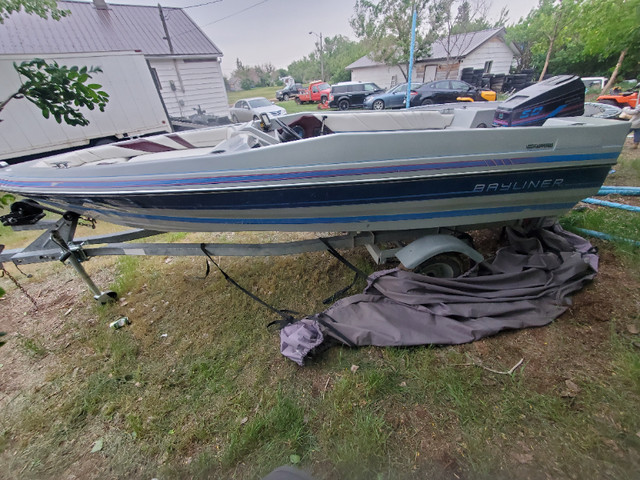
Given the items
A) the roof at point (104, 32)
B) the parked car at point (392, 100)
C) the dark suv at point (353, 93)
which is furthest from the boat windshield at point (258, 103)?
the parked car at point (392, 100)

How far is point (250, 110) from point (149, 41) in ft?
12.7

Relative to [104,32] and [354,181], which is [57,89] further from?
[104,32]

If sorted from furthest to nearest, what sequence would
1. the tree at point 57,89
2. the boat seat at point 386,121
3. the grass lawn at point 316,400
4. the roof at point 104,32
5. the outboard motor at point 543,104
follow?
1. the roof at point 104,32
2. the boat seat at point 386,121
3. the outboard motor at point 543,104
4. the tree at point 57,89
5. the grass lawn at point 316,400

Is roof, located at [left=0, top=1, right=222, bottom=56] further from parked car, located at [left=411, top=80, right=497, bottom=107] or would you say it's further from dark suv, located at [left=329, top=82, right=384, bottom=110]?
parked car, located at [left=411, top=80, right=497, bottom=107]

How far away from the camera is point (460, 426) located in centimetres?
141

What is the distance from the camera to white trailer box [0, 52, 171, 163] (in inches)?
202

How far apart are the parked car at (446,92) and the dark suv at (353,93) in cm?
295

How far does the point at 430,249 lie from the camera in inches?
78.2

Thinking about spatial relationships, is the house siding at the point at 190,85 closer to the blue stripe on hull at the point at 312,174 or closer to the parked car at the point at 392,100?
the parked car at the point at 392,100

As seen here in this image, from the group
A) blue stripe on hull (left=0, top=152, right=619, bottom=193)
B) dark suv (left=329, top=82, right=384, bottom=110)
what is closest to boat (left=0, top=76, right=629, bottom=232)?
blue stripe on hull (left=0, top=152, right=619, bottom=193)

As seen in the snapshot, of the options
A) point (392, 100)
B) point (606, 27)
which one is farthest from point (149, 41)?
point (606, 27)

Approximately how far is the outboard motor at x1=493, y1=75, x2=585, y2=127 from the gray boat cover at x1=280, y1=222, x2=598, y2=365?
3.86 ft

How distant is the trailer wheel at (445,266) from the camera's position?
84.7 inches

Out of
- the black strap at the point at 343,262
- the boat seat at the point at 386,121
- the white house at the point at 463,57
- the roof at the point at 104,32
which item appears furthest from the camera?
the white house at the point at 463,57
